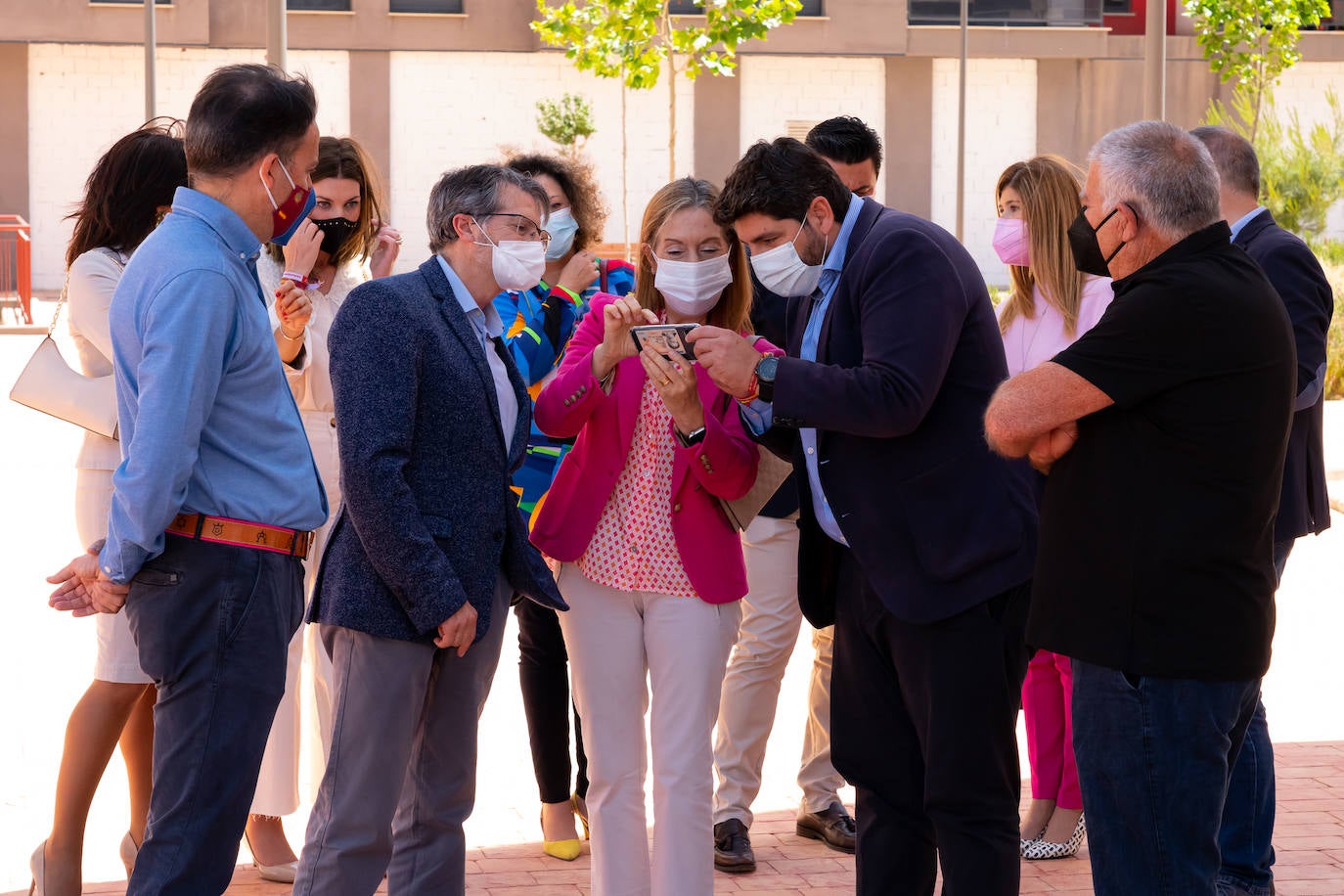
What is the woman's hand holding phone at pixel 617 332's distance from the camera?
12.3 feet

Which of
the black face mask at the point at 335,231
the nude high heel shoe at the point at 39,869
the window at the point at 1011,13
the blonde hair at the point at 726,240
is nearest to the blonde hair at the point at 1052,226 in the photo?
the blonde hair at the point at 726,240

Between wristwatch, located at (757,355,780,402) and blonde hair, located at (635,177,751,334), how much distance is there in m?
0.52

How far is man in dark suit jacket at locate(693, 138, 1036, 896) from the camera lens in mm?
3385

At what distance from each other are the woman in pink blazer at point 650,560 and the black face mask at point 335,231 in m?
0.98

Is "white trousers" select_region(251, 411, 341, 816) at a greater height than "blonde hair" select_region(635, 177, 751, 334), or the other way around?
"blonde hair" select_region(635, 177, 751, 334)

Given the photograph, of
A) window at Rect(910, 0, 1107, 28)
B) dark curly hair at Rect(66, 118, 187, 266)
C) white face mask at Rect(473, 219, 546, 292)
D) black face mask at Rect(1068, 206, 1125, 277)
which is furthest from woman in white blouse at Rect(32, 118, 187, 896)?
window at Rect(910, 0, 1107, 28)

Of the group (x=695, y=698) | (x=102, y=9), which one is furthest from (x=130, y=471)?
(x=102, y=9)

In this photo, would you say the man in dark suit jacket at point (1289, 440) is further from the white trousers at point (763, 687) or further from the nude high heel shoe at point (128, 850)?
the nude high heel shoe at point (128, 850)

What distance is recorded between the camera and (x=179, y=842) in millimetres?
3029

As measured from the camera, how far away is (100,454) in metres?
3.88

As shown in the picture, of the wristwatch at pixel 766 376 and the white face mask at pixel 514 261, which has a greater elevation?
the white face mask at pixel 514 261

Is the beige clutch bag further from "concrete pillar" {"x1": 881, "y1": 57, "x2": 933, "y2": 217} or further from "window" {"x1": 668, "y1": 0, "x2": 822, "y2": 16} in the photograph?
"concrete pillar" {"x1": 881, "y1": 57, "x2": 933, "y2": 217}

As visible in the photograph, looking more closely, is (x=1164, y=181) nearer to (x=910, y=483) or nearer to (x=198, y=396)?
(x=910, y=483)

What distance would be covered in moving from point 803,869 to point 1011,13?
1240 inches
